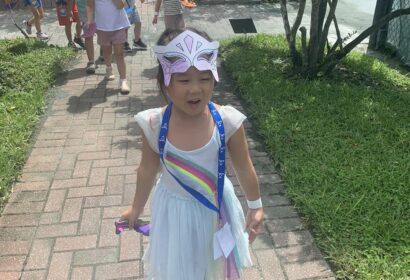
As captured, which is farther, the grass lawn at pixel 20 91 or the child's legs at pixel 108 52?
the child's legs at pixel 108 52

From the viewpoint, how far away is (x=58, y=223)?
3262 millimetres

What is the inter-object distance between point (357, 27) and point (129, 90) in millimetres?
6107

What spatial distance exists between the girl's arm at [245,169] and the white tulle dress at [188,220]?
48 mm

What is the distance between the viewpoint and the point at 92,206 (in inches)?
136

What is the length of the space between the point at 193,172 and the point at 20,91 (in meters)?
4.32

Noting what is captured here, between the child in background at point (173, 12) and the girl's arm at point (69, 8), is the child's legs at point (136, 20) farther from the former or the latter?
the child in background at point (173, 12)

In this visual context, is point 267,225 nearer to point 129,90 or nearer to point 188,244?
point 188,244

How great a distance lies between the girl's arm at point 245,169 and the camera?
1930mm

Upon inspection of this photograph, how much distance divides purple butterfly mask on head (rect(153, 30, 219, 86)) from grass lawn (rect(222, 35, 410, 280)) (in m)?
1.75

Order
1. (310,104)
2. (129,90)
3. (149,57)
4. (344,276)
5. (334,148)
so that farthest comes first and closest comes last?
(149,57)
(129,90)
(310,104)
(334,148)
(344,276)

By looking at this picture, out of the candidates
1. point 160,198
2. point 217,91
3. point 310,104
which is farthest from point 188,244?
point 217,91

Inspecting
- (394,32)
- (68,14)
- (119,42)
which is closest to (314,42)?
(119,42)

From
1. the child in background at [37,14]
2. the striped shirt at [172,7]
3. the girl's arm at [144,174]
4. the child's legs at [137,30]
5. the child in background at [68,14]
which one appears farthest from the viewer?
the child in background at [37,14]

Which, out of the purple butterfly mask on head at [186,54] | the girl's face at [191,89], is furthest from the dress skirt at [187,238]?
the purple butterfly mask on head at [186,54]
